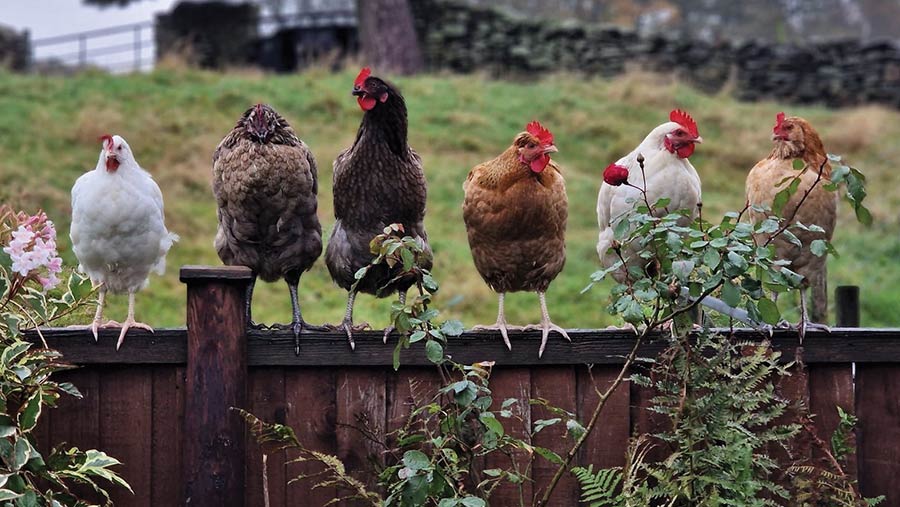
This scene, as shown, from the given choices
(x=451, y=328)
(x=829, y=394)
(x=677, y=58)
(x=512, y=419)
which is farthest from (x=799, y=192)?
(x=677, y=58)

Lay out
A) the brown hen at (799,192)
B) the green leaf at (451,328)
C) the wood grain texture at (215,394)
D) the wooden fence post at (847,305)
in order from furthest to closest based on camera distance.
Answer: the wooden fence post at (847,305) → the brown hen at (799,192) → the wood grain texture at (215,394) → the green leaf at (451,328)

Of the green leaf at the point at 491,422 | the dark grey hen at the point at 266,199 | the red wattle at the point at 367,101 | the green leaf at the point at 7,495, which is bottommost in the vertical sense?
the green leaf at the point at 7,495

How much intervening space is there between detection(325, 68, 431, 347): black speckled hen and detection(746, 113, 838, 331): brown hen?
1438 mm

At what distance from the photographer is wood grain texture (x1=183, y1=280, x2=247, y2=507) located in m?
3.46

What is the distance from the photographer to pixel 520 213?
397 centimetres

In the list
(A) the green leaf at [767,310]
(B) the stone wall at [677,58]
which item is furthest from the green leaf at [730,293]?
(B) the stone wall at [677,58]

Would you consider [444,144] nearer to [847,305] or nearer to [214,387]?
[847,305]

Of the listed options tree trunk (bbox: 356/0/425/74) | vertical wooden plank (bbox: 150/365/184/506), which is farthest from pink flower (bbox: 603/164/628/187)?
tree trunk (bbox: 356/0/425/74)

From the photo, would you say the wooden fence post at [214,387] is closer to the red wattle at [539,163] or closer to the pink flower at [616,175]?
the red wattle at [539,163]

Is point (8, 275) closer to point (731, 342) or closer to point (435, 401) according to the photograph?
point (435, 401)

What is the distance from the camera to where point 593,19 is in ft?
103

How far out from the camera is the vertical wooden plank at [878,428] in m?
3.65

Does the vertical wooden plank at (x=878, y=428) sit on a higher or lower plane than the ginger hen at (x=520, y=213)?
lower

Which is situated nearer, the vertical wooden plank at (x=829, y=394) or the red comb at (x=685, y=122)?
the vertical wooden plank at (x=829, y=394)
